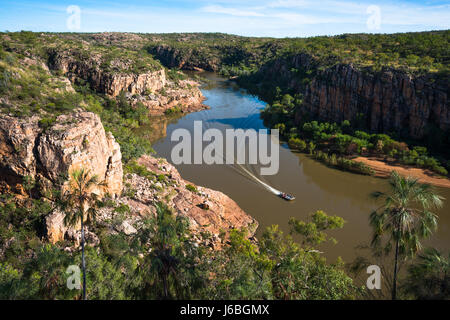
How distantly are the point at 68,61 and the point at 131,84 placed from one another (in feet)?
45.3

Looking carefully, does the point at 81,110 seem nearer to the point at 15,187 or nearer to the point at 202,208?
the point at 15,187

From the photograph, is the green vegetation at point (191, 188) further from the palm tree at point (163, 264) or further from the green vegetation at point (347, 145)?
the green vegetation at point (347, 145)

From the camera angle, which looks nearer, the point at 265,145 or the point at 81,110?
the point at 81,110

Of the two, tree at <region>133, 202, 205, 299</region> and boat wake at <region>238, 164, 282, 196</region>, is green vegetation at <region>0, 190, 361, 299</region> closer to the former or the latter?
tree at <region>133, 202, 205, 299</region>

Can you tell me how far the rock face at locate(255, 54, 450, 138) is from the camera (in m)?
45.0

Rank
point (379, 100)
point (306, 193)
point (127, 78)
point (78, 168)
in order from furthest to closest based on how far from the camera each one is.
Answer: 1. point (127, 78)
2. point (379, 100)
3. point (306, 193)
4. point (78, 168)

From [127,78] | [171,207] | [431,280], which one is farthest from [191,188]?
[127,78]

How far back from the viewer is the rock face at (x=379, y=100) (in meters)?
45.0

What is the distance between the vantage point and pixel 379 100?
166 ft

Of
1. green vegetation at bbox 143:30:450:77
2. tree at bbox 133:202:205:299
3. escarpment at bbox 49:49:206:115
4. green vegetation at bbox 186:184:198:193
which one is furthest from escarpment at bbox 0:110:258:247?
escarpment at bbox 49:49:206:115

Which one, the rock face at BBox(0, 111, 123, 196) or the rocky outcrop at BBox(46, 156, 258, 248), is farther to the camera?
the rocky outcrop at BBox(46, 156, 258, 248)

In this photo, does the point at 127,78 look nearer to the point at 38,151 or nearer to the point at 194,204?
the point at 194,204
